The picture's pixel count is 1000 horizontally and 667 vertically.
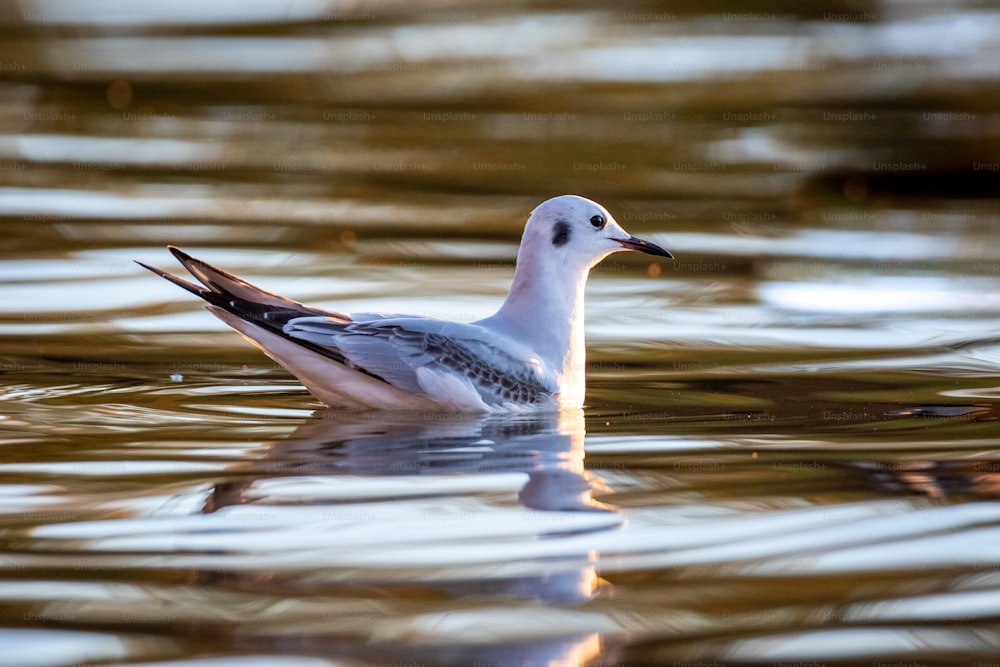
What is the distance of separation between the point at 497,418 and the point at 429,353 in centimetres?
43

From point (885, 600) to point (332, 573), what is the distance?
5.75 ft

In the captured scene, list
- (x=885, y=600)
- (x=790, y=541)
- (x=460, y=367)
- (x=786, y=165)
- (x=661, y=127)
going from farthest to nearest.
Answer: (x=661, y=127)
(x=786, y=165)
(x=460, y=367)
(x=790, y=541)
(x=885, y=600)

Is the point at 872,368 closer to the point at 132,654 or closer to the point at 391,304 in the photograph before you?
the point at 391,304

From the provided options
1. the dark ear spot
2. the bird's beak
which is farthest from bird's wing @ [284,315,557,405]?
the bird's beak

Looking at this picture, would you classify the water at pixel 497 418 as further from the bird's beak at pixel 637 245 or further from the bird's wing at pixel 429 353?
the bird's beak at pixel 637 245

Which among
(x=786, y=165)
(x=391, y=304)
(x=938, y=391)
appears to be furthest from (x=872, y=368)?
(x=786, y=165)

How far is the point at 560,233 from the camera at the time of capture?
890 centimetres

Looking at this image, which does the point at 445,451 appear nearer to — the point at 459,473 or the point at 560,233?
the point at 459,473

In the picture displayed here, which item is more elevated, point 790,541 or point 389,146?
point 389,146

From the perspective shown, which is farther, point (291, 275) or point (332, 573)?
point (291, 275)

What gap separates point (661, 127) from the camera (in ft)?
62.7

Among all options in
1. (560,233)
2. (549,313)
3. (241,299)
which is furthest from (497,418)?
(241,299)

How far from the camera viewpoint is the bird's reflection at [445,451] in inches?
272

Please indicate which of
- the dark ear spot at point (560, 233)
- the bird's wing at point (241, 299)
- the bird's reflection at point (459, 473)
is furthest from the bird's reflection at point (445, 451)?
the dark ear spot at point (560, 233)
